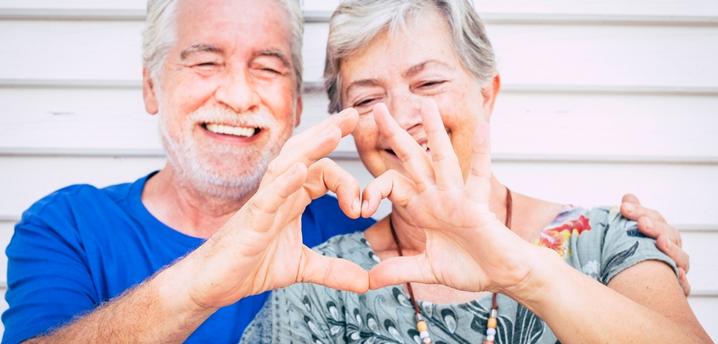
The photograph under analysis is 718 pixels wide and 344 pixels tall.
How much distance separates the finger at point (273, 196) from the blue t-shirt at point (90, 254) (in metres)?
0.75

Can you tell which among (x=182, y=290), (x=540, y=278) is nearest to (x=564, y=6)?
(x=540, y=278)

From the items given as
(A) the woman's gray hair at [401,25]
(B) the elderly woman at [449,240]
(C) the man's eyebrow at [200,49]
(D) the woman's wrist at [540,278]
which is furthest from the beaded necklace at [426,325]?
(C) the man's eyebrow at [200,49]

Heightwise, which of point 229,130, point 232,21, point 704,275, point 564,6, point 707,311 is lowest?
point 707,311

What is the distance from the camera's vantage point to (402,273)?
58.3 inches

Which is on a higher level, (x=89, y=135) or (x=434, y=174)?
(x=434, y=174)

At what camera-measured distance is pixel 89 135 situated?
2.57 metres

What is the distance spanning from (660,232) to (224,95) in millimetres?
1389

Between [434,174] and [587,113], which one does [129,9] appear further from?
[587,113]

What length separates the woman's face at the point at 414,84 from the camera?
185 cm

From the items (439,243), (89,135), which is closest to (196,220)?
(89,135)

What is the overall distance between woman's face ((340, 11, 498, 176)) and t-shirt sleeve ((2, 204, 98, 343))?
948 mm

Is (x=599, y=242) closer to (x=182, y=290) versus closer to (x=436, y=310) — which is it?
(x=436, y=310)

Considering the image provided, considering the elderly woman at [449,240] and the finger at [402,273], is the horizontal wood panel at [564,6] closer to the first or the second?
the elderly woman at [449,240]

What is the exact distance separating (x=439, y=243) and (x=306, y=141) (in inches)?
15.8
